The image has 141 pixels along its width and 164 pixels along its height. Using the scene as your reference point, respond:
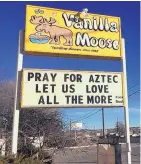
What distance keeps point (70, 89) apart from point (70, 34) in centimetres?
170

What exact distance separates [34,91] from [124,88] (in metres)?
2.70

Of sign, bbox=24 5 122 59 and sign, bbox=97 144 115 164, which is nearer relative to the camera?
sign, bbox=24 5 122 59

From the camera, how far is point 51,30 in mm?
9789

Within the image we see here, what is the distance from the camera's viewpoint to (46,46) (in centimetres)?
962

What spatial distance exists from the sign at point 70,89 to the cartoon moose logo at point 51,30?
39.0 inches

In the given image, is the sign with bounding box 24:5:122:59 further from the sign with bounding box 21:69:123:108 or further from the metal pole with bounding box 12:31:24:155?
the sign with bounding box 21:69:123:108

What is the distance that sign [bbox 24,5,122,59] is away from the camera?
31.5 ft

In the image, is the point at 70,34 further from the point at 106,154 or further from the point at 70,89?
the point at 106,154

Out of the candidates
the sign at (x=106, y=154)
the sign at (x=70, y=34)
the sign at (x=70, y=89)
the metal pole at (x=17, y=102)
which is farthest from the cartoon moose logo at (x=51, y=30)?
the sign at (x=106, y=154)

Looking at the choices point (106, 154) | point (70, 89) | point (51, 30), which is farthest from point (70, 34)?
point (106, 154)

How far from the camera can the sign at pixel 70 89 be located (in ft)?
29.8

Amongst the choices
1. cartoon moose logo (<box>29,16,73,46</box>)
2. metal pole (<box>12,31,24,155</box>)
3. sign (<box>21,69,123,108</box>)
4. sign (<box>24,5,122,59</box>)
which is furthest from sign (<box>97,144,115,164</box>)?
cartoon moose logo (<box>29,16,73,46</box>)

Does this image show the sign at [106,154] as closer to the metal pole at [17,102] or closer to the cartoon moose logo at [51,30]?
the metal pole at [17,102]

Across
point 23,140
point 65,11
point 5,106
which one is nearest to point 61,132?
point 23,140
